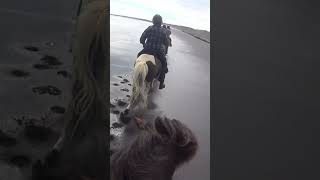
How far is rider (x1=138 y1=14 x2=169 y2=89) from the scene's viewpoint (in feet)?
9.58

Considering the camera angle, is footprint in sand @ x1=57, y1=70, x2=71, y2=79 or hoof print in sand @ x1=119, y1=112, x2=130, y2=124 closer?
footprint in sand @ x1=57, y1=70, x2=71, y2=79

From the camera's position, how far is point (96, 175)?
257cm

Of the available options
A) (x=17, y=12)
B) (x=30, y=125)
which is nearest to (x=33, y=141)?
(x=30, y=125)

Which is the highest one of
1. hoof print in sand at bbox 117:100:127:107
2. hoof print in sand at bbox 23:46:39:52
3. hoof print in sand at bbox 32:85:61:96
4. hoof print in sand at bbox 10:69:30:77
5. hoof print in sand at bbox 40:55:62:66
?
hoof print in sand at bbox 23:46:39:52

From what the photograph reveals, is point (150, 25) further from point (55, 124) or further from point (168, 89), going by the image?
point (55, 124)

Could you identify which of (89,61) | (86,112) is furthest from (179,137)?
(89,61)

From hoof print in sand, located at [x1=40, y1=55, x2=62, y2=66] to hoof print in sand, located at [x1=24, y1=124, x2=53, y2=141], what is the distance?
377mm

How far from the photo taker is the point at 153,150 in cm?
279

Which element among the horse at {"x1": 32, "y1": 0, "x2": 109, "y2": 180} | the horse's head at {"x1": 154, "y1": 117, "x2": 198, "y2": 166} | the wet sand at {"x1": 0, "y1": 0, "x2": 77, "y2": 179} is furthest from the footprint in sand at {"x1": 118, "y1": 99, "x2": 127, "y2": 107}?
the wet sand at {"x1": 0, "y1": 0, "x2": 77, "y2": 179}

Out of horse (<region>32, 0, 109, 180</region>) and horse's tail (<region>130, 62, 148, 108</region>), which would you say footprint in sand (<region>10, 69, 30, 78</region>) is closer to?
horse (<region>32, 0, 109, 180</region>)

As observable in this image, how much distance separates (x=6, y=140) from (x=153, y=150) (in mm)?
930

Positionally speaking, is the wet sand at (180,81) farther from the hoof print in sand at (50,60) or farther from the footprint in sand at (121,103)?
the hoof print in sand at (50,60)
